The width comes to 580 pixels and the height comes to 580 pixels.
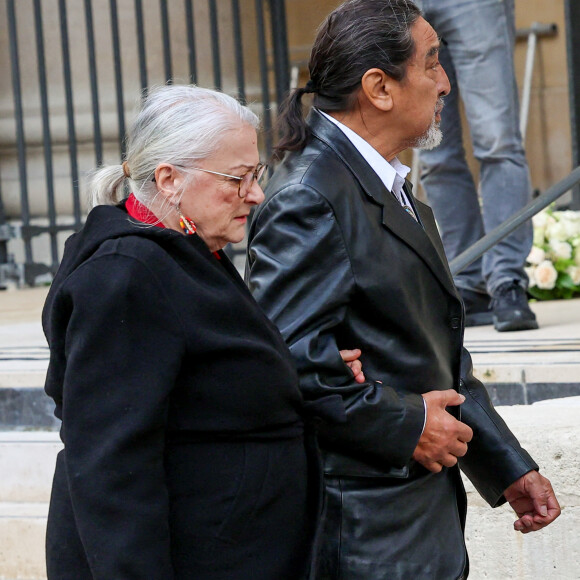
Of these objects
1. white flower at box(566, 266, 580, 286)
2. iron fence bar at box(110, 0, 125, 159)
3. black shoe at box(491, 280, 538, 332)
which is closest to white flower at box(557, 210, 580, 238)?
white flower at box(566, 266, 580, 286)

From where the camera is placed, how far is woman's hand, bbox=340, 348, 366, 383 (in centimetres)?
195

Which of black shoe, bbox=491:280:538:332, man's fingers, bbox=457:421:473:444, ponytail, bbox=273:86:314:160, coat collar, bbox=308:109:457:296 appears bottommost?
black shoe, bbox=491:280:538:332

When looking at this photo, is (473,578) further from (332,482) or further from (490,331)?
(490,331)

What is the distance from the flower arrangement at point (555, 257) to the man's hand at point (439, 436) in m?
3.62

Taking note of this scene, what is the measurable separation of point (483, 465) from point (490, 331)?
222cm

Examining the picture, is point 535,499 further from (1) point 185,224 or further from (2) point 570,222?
(2) point 570,222

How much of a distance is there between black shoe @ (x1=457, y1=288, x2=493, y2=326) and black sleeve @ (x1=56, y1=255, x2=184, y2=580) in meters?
3.15

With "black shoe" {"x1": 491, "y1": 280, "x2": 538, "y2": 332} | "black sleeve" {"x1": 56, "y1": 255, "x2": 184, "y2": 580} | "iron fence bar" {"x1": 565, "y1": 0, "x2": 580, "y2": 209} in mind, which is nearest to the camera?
"black sleeve" {"x1": 56, "y1": 255, "x2": 184, "y2": 580}

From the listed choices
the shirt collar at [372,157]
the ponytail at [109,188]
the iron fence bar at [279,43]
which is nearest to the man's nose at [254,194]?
the ponytail at [109,188]

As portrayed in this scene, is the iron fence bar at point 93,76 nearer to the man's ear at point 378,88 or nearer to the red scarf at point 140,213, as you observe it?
the man's ear at point 378,88

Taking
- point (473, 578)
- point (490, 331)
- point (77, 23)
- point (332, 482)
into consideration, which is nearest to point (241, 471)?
point (332, 482)

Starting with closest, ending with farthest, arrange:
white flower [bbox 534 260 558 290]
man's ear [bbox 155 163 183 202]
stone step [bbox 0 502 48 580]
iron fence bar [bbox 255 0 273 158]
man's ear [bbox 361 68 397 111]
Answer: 1. man's ear [bbox 155 163 183 202]
2. man's ear [bbox 361 68 397 111]
3. stone step [bbox 0 502 48 580]
4. white flower [bbox 534 260 558 290]
5. iron fence bar [bbox 255 0 273 158]

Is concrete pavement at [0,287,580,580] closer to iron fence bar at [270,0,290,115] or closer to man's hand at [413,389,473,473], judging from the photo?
man's hand at [413,389,473,473]

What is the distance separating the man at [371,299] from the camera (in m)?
1.95
